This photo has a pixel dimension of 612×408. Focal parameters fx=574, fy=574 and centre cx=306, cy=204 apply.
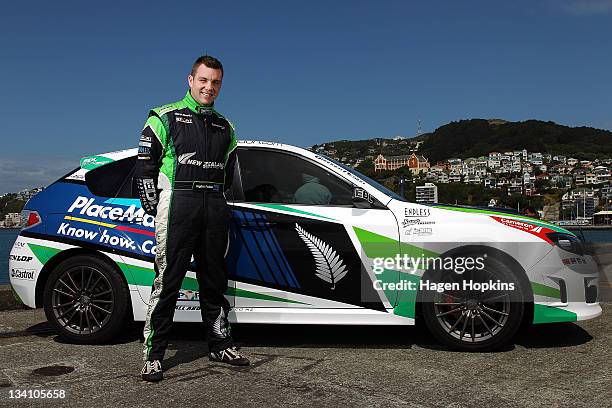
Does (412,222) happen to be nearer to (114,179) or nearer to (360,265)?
(360,265)

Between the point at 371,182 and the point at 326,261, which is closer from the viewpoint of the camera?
the point at 326,261

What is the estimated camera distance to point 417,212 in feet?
14.2

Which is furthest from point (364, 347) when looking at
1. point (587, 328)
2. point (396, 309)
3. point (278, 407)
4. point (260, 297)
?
point (587, 328)

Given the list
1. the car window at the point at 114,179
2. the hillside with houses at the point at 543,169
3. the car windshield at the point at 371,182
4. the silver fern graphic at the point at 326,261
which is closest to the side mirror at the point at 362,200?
the car windshield at the point at 371,182

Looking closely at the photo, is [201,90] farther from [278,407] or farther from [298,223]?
[278,407]

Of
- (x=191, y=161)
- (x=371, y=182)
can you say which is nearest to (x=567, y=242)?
(x=371, y=182)

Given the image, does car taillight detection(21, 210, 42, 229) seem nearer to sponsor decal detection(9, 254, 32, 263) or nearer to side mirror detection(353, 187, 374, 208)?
sponsor decal detection(9, 254, 32, 263)

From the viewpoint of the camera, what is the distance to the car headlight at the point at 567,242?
169 inches

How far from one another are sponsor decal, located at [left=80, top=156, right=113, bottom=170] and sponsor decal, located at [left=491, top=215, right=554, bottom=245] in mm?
3145

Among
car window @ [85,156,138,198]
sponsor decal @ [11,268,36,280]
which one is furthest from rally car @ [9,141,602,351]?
sponsor decal @ [11,268,36,280]

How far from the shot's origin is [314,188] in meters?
4.46

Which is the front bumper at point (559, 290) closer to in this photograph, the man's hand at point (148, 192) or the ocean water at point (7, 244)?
the ocean water at point (7, 244)

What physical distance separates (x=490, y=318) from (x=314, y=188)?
1.62 m

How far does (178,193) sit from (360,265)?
1.45 meters
